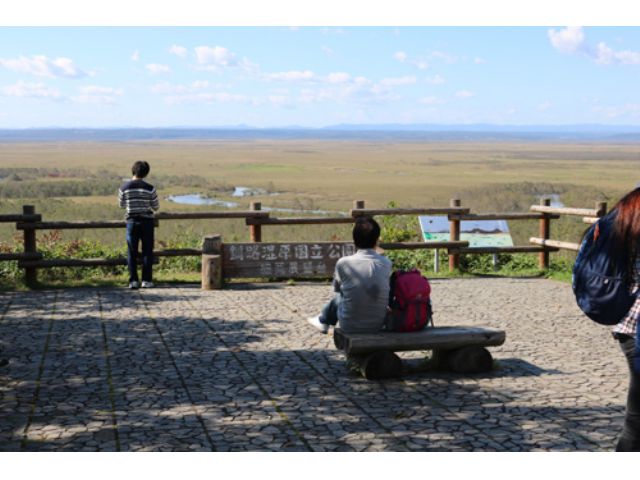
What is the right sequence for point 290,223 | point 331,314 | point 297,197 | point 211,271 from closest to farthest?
point 331,314
point 211,271
point 290,223
point 297,197

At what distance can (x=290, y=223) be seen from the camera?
12492mm

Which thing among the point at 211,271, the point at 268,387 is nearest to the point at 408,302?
the point at 268,387

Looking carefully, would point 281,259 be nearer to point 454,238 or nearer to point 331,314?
point 454,238

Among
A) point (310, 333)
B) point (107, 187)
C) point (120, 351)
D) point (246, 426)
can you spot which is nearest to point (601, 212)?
point (310, 333)

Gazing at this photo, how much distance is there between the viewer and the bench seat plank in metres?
6.56

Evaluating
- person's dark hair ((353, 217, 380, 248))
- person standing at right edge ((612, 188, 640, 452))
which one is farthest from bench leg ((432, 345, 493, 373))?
person standing at right edge ((612, 188, 640, 452))

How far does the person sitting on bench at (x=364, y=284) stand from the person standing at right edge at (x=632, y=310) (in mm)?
2913

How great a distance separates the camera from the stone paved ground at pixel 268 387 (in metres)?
5.20

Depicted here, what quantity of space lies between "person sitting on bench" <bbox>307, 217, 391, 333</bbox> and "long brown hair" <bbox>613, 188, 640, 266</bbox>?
9.74 feet

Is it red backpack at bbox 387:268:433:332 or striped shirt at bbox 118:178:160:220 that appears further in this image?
striped shirt at bbox 118:178:160:220

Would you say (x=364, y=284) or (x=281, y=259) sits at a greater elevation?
(x=364, y=284)

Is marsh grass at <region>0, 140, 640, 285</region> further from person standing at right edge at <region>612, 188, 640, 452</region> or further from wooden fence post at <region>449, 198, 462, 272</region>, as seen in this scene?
person standing at right edge at <region>612, 188, 640, 452</region>

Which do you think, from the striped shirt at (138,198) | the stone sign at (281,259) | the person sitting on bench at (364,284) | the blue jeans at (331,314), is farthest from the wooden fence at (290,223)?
the person sitting on bench at (364,284)

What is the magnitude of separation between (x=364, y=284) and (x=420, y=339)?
0.61 m
